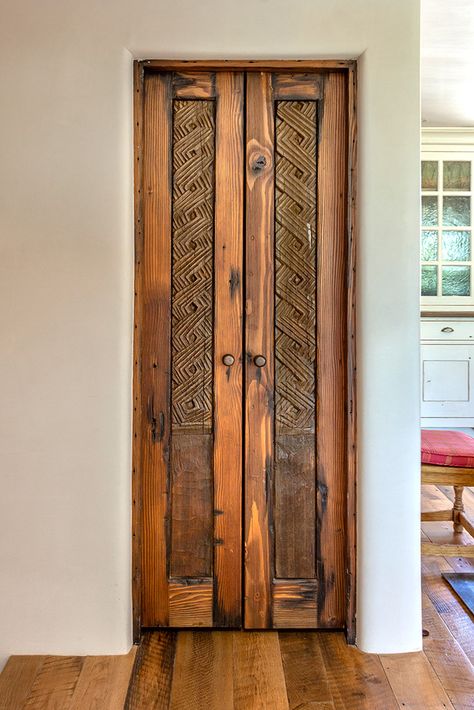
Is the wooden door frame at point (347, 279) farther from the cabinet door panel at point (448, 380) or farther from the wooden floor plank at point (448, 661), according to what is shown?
the cabinet door panel at point (448, 380)

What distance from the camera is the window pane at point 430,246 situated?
4.03 m

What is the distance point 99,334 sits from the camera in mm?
1709

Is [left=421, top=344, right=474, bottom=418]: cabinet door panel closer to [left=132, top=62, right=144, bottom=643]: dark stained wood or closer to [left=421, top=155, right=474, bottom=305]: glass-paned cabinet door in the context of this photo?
[left=421, top=155, right=474, bottom=305]: glass-paned cabinet door

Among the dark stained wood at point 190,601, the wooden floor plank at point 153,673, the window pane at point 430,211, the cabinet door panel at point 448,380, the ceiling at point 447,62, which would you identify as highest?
the ceiling at point 447,62

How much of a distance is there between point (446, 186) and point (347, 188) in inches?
106

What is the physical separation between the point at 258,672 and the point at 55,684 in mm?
631

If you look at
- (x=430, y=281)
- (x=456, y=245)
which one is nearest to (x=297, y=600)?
(x=430, y=281)

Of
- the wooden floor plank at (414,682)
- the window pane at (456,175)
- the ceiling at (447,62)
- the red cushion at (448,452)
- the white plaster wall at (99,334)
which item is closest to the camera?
the wooden floor plank at (414,682)

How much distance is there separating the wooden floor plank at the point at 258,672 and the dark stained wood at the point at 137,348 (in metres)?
0.37

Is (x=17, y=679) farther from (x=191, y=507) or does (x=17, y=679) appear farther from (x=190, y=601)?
(x=191, y=507)

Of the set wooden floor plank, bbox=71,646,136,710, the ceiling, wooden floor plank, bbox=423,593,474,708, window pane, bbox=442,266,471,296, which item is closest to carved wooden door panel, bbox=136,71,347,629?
wooden floor plank, bbox=71,646,136,710

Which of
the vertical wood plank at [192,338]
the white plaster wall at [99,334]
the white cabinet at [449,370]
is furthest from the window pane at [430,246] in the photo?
the vertical wood plank at [192,338]

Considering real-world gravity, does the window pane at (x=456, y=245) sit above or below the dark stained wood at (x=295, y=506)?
above

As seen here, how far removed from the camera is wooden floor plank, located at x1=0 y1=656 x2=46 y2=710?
4.91 ft
